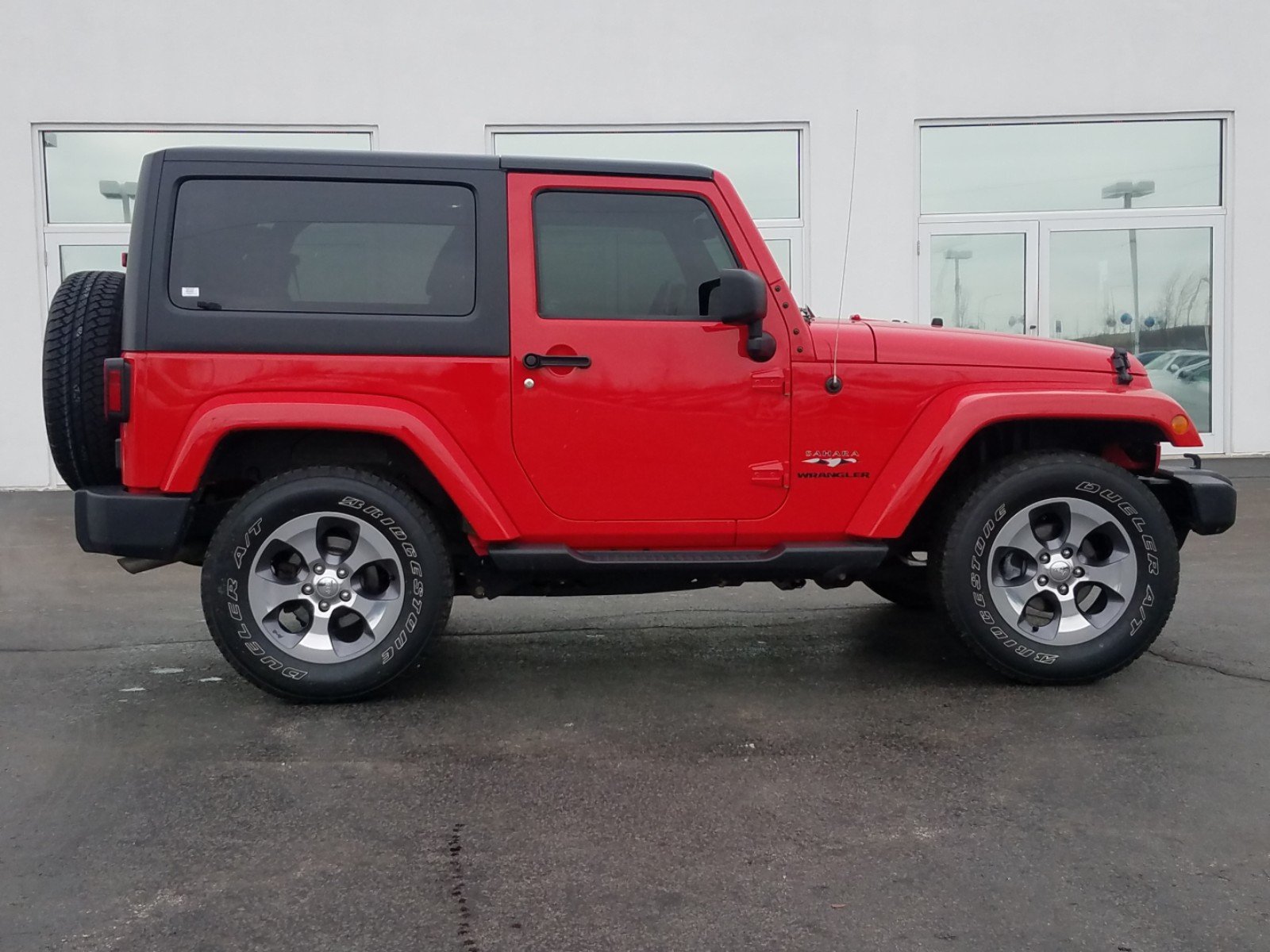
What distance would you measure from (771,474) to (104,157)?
8892mm

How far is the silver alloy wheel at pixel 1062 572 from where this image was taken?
4191 mm

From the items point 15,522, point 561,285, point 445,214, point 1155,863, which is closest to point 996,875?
point 1155,863

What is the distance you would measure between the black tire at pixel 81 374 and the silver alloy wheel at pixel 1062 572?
325cm

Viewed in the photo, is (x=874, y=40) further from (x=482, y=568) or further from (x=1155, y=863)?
(x=1155, y=863)

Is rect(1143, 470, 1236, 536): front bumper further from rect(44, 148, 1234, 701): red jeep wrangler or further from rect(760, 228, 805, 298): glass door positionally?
rect(760, 228, 805, 298): glass door

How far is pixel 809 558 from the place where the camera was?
4.15 metres

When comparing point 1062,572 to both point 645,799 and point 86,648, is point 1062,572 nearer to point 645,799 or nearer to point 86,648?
point 645,799

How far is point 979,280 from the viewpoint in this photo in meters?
11.1

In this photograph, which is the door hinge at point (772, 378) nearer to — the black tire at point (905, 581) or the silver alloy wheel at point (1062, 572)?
the black tire at point (905, 581)

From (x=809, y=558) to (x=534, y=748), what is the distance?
124 centimetres

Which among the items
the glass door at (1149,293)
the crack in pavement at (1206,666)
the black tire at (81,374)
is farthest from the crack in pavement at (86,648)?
the glass door at (1149,293)

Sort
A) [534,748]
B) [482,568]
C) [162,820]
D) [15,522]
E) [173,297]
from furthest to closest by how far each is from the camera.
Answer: [15,522], [482,568], [173,297], [534,748], [162,820]

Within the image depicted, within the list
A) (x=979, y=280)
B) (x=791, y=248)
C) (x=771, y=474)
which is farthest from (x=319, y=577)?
(x=979, y=280)

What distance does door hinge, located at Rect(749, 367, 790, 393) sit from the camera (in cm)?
412
